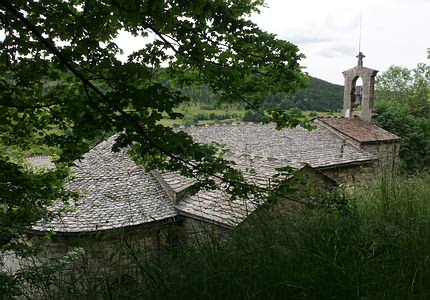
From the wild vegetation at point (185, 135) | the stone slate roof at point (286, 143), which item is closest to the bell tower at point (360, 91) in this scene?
the stone slate roof at point (286, 143)

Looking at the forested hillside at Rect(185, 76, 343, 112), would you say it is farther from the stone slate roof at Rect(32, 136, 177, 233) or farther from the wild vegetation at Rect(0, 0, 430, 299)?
the stone slate roof at Rect(32, 136, 177, 233)

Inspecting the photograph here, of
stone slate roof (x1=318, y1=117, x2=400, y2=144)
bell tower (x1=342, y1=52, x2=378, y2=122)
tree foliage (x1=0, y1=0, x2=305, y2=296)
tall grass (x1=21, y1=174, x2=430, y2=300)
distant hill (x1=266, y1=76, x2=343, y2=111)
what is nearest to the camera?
tall grass (x1=21, y1=174, x2=430, y2=300)

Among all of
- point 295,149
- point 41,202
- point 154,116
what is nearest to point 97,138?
point 154,116

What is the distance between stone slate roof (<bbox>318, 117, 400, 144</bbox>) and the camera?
688 inches

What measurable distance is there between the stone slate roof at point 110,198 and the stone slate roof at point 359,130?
9.91 metres

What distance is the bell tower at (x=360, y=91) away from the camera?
59.3ft

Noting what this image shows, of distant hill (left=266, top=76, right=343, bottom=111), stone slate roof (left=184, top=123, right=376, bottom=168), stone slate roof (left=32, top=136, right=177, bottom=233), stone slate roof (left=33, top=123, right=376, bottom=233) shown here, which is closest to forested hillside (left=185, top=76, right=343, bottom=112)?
distant hill (left=266, top=76, right=343, bottom=111)

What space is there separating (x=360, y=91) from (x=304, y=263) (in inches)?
724

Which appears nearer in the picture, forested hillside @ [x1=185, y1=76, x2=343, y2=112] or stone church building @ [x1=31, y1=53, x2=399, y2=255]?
forested hillside @ [x1=185, y1=76, x2=343, y2=112]

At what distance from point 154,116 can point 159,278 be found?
1.01 m

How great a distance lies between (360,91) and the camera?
62.5 ft

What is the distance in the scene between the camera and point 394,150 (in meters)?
19.2

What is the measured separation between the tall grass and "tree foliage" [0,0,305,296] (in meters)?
0.60

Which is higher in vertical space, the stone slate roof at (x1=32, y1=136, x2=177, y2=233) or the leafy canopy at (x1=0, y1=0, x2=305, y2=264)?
the leafy canopy at (x1=0, y1=0, x2=305, y2=264)
